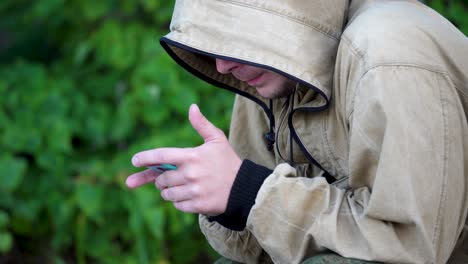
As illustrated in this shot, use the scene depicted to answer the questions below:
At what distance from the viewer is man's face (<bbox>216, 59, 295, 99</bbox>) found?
1799 mm

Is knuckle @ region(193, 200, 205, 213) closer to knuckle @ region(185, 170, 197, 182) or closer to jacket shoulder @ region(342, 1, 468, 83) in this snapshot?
knuckle @ region(185, 170, 197, 182)

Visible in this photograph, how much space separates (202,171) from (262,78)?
1.02ft

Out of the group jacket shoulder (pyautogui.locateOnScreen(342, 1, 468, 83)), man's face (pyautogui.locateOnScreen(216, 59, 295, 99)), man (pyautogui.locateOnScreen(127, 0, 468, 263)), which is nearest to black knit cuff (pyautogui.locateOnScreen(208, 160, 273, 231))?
man (pyautogui.locateOnScreen(127, 0, 468, 263))

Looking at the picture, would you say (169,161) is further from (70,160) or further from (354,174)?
(70,160)

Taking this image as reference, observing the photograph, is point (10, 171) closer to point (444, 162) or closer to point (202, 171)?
point (202, 171)

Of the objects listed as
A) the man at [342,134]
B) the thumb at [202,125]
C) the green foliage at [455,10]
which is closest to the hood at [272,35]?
the man at [342,134]

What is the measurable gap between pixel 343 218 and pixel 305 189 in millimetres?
102

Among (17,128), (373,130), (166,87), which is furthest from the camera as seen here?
(17,128)

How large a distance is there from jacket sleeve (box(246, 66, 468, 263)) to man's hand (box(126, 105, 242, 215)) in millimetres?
89

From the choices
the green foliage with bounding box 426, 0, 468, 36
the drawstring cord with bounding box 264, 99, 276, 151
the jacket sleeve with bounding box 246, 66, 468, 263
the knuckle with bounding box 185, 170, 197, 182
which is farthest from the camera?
the green foliage with bounding box 426, 0, 468, 36

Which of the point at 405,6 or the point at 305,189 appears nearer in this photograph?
the point at 305,189

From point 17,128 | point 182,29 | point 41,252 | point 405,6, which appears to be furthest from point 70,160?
point 405,6

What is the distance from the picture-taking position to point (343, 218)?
1614 mm

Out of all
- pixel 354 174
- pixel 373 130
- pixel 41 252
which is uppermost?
pixel 373 130
